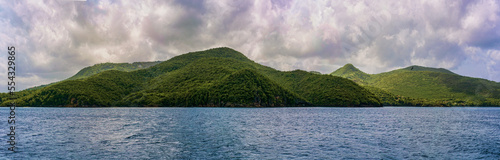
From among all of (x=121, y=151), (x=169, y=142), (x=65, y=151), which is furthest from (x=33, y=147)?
(x=169, y=142)

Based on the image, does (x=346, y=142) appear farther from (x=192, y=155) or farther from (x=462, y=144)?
(x=192, y=155)

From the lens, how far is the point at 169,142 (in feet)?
168

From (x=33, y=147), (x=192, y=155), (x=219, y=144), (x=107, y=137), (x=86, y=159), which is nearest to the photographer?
(x=86, y=159)

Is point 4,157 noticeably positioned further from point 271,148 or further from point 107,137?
point 271,148

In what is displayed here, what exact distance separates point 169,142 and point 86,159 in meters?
15.4

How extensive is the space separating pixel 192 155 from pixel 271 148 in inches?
477

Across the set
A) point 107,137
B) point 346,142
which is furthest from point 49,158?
point 346,142

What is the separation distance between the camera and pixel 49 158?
37.5 m

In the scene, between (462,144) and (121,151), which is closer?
(121,151)

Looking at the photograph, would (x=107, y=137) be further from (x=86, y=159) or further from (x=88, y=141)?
(x=86, y=159)

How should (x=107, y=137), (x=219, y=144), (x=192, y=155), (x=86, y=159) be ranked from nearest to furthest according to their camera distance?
(x=86, y=159) < (x=192, y=155) < (x=219, y=144) < (x=107, y=137)

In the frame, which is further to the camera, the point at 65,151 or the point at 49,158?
the point at 65,151

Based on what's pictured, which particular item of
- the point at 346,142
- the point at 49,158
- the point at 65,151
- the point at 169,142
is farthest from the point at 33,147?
the point at 346,142

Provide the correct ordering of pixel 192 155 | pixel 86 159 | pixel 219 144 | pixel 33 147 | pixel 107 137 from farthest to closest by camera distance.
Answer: pixel 107 137 → pixel 219 144 → pixel 33 147 → pixel 192 155 → pixel 86 159
